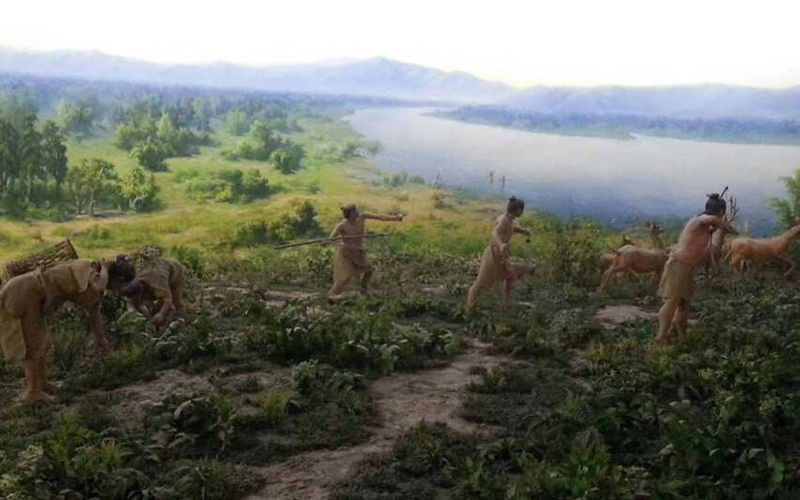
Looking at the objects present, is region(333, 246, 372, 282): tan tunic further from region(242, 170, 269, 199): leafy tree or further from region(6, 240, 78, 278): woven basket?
region(242, 170, 269, 199): leafy tree

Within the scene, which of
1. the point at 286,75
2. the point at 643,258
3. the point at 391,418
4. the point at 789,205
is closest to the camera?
the point at 391,418

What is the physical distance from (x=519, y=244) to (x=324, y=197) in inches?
201

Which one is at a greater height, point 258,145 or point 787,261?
point 258,145

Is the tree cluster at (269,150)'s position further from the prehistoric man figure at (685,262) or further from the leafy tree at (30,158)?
the prehistoric man figure at (685,262)

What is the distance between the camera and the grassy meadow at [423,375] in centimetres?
497

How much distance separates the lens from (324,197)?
19438 mm

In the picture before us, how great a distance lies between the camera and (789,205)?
17266 millimetres

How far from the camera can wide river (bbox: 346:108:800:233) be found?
68.7 ft

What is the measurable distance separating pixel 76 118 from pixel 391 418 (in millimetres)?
16876

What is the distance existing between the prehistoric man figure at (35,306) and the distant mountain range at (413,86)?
17045 mm

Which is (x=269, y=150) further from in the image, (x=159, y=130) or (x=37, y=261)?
(x=37, y=261)

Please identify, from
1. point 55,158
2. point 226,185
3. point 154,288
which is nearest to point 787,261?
point 154,288

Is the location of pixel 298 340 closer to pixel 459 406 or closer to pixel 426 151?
pixel 459 406

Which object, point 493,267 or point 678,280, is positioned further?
point 493,267
